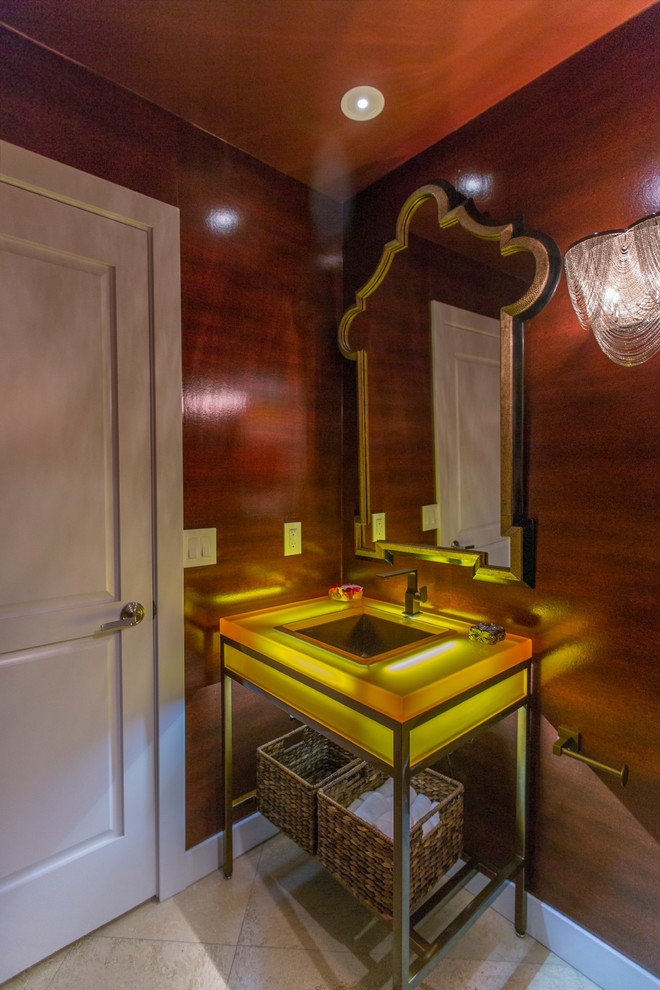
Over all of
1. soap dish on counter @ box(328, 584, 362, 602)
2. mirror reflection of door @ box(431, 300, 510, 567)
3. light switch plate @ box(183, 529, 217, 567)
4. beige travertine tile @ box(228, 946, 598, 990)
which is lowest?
beige travertine tile @ box(228, 946, 598, 990)

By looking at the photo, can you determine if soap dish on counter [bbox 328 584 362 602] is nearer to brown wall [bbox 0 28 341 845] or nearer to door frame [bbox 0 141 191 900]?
brown wall [bbox 0 28 341 845]

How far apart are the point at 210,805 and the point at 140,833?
0.79ft

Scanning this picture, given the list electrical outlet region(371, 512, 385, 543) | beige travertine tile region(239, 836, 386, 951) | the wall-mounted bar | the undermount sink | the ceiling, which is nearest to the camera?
the ceiling

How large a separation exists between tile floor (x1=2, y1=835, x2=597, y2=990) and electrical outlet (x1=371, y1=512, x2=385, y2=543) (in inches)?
46.8

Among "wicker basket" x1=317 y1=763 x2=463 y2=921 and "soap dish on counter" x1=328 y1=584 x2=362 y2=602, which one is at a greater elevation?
"soap dish on counter" x1=328 y1=584 x2=362 y2=602

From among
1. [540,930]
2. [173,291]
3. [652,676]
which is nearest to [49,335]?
[173,291]

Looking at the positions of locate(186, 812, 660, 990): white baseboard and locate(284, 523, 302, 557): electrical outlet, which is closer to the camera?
locate(186, 812, 660, 990): white baseboard

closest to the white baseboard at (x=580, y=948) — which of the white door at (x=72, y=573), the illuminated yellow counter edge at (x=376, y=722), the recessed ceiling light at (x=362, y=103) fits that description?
the illuminated yellow counter edge at (x=376, y=722)

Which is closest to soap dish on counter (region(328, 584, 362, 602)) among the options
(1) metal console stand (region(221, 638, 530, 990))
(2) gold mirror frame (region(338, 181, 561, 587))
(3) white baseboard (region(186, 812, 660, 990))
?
(2) gold mirror frame (region(338, 181, 561, 587))

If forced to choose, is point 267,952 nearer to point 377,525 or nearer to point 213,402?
point 377,525

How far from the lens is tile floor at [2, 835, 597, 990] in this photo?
133cm

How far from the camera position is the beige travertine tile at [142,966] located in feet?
4.33

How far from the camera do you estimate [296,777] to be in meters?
1.54

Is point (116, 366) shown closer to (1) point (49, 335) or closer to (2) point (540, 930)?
(1) point (49, 335)
